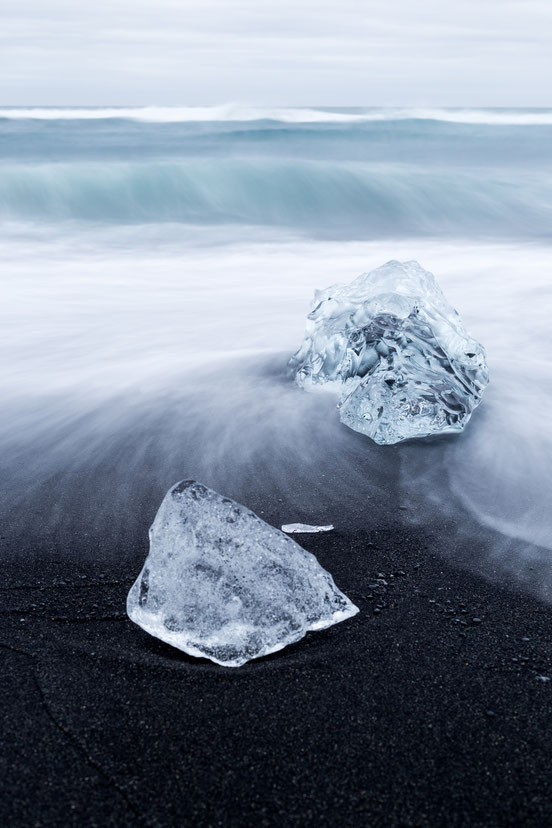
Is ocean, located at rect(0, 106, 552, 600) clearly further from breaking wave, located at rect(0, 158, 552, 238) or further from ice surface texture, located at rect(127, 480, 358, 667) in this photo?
ice surface texture, located at rect(127, 480, 358, 667)

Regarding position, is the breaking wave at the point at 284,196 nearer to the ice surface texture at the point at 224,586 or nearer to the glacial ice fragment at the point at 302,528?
the glacial ice fragment at the point at 302,528

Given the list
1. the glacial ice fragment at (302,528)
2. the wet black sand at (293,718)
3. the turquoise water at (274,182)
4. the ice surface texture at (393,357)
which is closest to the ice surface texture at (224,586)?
the wet black sand at (293,718)

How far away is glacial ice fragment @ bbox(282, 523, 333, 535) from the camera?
2879mm

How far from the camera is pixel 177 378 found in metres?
4.75

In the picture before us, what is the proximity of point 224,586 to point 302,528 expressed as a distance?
0.70m

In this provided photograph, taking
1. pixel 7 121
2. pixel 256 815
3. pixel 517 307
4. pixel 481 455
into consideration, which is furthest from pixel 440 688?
pixel 7 121

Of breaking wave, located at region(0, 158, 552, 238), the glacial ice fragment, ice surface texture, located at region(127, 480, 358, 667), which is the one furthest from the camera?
breaking wave, located at region(0, 158, 552, 238)

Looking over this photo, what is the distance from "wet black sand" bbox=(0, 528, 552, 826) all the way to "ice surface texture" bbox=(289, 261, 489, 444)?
1.37m

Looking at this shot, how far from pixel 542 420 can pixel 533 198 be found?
35.0ft

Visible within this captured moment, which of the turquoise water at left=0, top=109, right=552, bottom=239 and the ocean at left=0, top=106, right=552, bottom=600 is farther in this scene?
the turquoise water at left=0, top=109, right=552, bottom=239

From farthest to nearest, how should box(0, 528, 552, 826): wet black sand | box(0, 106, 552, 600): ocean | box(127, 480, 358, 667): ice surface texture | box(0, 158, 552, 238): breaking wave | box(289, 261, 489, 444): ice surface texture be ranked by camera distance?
box(0, 158, 552, 238): breaking wave → box(289, 261, 489, 444): ice surface texture → box(0, 106, 552, 600): ocean → box(127, 480, 358, 667): ice surface texture → box(0, 528, 552, 826): wet black sand

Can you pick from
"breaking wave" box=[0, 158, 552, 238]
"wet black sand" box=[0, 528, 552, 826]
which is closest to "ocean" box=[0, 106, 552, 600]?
"breaking wave" box=[0, 158, 552, 238]

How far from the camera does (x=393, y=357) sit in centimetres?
389

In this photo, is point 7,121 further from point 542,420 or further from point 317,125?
point 542,420
